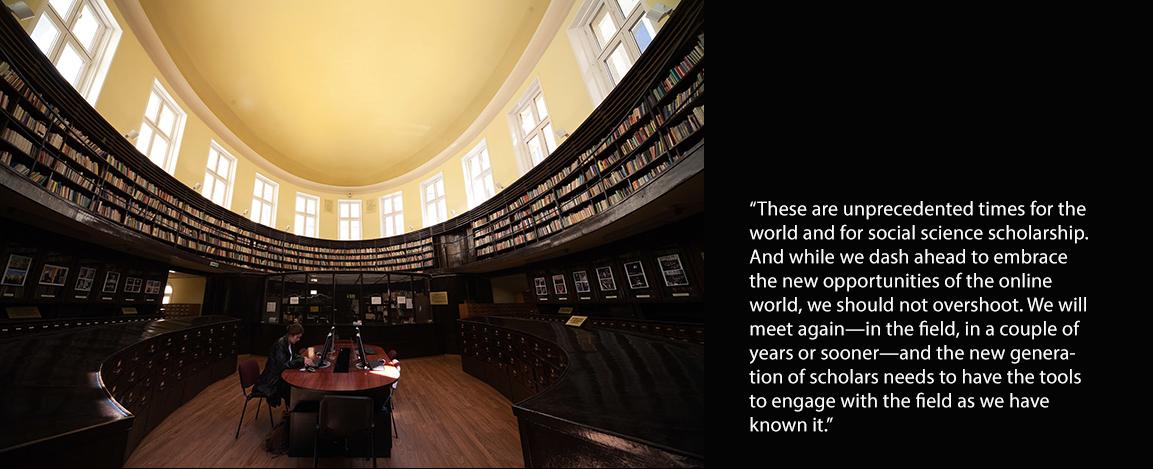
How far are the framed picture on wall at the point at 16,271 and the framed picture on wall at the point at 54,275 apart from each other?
19 centimetres

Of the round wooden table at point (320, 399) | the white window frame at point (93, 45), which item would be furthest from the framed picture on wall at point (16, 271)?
the round wooden table at point (320, 399)

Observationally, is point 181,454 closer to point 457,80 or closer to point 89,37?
point 89,37

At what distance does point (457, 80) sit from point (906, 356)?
26.1 feet

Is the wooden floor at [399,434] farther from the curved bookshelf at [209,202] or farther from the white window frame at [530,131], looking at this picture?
the white window frame at [530,131]

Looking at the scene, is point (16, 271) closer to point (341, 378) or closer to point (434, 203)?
point (341, 378)

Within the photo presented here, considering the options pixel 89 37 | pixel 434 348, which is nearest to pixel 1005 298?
pixel 434 348

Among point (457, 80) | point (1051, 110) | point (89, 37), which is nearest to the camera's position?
point (1051, 110)

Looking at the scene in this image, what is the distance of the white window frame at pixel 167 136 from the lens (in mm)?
5457

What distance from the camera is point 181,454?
226cm

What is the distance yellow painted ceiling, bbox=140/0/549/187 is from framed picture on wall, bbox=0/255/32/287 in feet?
14.0

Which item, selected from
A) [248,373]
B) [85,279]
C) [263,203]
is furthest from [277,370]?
[263,203]

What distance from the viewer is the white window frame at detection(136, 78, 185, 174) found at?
5457 millimetres

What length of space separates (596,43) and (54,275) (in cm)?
751

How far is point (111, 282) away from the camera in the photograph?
14.6 ft
